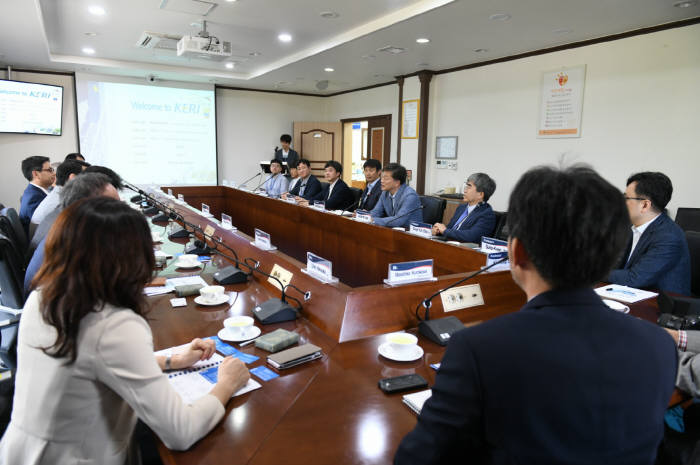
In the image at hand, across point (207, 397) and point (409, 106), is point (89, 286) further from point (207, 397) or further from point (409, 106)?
point (409, 106)

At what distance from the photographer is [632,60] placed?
4062mm

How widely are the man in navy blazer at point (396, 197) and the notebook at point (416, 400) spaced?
2.64m

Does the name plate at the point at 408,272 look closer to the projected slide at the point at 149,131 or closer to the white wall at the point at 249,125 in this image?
the projected slide at the point at 149,131

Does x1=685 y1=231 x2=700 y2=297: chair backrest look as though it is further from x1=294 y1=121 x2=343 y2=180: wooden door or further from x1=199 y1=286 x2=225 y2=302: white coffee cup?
x1=294 y1=121 x2=343 y2=180: wooden door

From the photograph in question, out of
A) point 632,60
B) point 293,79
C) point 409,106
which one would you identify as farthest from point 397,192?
point 293,79

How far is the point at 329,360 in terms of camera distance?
3.98 ft

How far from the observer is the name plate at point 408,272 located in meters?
1.49

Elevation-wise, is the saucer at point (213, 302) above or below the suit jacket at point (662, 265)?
below

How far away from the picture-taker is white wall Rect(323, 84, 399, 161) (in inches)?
282

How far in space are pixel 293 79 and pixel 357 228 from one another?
4.87 metres

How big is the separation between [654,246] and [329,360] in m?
1.71

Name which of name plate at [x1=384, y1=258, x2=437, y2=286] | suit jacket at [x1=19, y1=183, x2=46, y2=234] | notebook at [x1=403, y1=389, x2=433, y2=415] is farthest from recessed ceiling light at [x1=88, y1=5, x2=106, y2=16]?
notebook at [x1=403, y1=389, x2=433, y2=415]

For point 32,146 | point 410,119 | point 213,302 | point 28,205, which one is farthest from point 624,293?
point 32,146

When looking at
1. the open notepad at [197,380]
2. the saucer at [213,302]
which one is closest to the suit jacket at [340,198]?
the saucer at [213,302]
